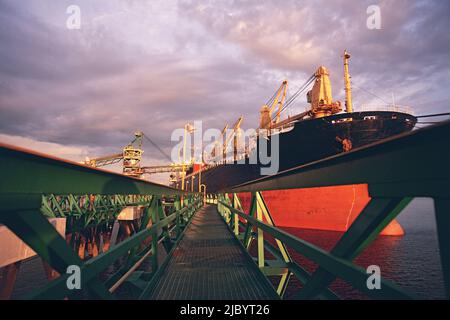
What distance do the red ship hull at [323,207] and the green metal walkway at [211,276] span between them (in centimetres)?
1414

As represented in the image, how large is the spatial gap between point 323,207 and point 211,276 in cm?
1642

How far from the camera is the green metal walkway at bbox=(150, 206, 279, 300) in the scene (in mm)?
3287

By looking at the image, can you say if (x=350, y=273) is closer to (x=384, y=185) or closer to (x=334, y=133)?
(x=384, y=185)

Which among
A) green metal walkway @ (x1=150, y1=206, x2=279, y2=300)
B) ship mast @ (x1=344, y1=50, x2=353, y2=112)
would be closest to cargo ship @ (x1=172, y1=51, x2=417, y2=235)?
ship mast @ (x1=344, y1=50, x2=353, y2=112)

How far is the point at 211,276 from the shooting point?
405cm

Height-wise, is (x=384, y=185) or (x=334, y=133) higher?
(x=334, y=133)

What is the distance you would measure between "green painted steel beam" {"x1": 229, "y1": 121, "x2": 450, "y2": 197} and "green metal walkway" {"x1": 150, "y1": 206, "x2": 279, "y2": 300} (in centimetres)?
237

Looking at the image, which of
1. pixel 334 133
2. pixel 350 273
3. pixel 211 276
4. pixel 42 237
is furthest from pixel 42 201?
pixel 334 133

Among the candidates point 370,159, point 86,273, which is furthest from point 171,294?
point 370,159

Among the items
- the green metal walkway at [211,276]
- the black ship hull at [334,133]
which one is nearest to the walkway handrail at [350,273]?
the green metal walkway at [211,276]

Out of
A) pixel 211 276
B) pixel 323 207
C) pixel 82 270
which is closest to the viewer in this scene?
pixel 82 270

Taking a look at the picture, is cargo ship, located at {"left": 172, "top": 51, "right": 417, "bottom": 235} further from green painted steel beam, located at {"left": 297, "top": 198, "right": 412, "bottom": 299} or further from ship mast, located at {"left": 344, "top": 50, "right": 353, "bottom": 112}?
green painted steel beam, located at {"left": 297, "top": 198, "right": 412, "bottom": 299}
